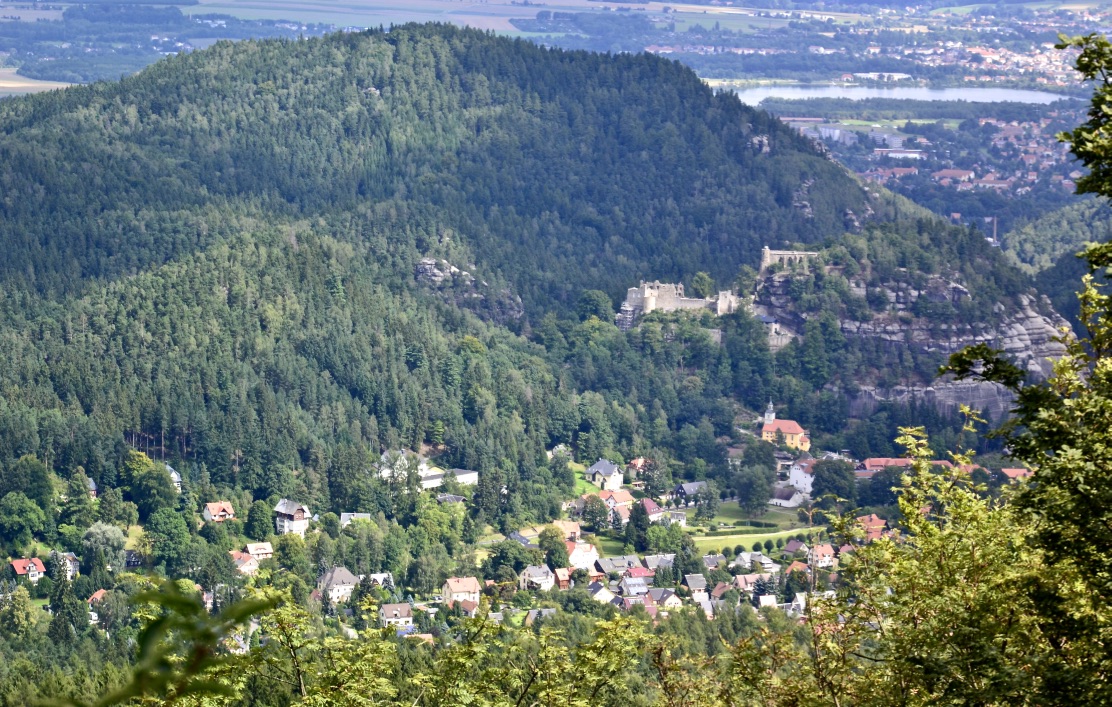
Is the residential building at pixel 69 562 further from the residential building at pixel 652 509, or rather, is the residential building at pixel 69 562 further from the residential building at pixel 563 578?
the residential building at pixel 652 509

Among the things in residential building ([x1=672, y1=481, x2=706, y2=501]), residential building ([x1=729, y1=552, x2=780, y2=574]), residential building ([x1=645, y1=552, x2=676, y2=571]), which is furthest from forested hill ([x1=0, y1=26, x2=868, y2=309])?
residential building ([x1=729, y1=552, x2=780, y2=574])

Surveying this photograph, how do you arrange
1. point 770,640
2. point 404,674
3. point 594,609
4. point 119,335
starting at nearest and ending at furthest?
point 770,640 < point 404,674 < point 594,609 < point 119,335

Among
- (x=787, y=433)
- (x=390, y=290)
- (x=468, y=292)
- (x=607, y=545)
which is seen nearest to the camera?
(x=607, y=545)

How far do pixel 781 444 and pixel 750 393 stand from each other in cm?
1166

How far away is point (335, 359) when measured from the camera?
127375mm

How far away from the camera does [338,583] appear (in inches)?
3622

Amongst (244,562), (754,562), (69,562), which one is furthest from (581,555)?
(69,562)

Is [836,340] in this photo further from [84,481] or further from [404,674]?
[404,674]

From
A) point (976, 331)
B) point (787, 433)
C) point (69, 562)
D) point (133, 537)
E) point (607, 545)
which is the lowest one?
point (787, 433)

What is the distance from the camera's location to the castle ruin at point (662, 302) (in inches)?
5635

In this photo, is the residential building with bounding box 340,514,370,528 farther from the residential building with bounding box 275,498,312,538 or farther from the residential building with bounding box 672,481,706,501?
the residential building with bounding box 672,481,706,501

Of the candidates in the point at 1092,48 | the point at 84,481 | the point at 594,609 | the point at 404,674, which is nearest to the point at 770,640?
the point at 1092,48

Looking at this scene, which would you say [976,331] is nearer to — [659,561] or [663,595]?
[659,561]

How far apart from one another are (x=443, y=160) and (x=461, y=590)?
89.1 metres
